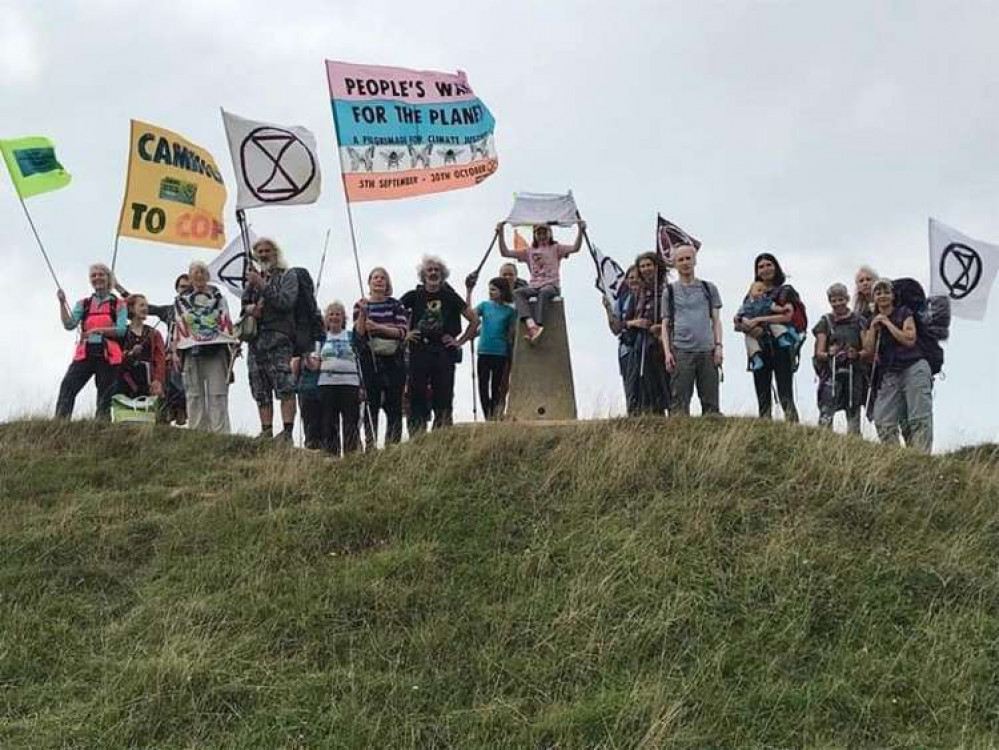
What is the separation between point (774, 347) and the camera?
10312 millimetres

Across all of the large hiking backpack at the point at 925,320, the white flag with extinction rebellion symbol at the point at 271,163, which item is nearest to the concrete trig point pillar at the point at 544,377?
the white flag with extinction rebellion symbol at the point at 271,163

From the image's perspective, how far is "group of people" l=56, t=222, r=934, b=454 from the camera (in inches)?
388

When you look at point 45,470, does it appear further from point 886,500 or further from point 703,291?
point 886,500

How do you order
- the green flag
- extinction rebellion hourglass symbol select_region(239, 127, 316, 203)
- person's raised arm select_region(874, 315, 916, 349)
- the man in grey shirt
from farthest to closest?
the green flag → extinction rebellion hourglass symbol select_region(239, 127, 316, 203) → person's raised arm select_region(874, 315, 916, 349) → the man in grey shirt

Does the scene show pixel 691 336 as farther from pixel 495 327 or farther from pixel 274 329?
pixel 274 329

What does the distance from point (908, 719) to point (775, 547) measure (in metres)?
1.58

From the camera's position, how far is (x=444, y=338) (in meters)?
10.5

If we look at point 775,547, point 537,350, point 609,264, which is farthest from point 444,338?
point 775,547

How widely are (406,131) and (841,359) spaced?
5058 mm

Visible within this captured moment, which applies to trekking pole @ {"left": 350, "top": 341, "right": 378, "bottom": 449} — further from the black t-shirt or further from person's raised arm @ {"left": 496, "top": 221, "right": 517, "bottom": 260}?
person's raised arm @ {"left": 496, "top": 221, "right": 517, "bottom": 260}

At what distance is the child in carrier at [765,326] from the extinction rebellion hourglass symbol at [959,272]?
3.11 metres

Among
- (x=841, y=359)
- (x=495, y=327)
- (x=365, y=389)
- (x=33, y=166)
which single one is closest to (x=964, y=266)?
(x=841, y=359)

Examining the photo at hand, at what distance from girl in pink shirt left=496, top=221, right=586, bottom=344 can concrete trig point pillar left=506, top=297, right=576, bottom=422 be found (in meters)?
0.12

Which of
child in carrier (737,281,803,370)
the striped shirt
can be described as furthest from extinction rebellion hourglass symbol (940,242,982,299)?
the striped shirt
